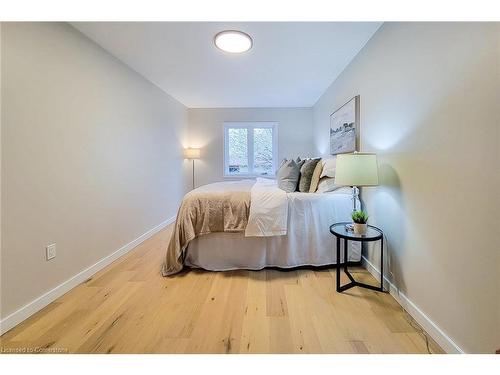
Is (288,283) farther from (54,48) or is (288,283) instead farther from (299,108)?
(299,108)

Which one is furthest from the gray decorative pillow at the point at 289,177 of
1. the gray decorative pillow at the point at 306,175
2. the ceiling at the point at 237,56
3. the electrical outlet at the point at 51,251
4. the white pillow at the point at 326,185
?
the electrical outlet at the point at 51,251

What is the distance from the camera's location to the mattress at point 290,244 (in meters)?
2.15

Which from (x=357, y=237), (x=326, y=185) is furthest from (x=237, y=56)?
(x=357, y=237)

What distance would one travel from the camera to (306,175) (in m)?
2.53

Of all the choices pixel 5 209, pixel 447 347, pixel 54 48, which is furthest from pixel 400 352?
pixel 54 48

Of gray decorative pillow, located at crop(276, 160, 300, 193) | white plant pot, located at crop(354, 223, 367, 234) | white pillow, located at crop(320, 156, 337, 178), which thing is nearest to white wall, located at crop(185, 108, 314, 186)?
gray decorative pillow, located at crop(276, 160, 300, 193)

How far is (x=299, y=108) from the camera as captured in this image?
4.64 meters

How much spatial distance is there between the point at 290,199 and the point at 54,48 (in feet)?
7.48

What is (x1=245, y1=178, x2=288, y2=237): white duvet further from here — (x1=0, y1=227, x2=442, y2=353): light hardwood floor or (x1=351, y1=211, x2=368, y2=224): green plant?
(x1=351, y1=211, x2=368, y2=224): green plant

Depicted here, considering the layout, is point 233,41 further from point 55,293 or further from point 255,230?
point 55,293

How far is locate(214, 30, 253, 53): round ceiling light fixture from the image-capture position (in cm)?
196

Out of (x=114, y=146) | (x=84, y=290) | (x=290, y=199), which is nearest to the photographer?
(x=84, y=290)

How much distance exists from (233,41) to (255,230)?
5.83 ft

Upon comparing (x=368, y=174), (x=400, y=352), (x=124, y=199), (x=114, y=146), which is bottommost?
(x=400, y=352)
